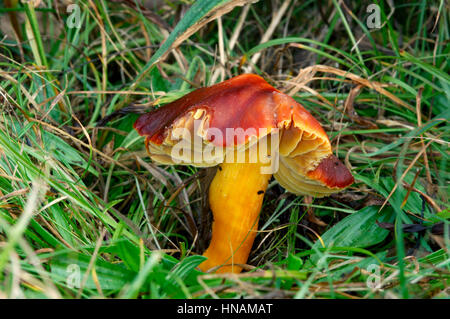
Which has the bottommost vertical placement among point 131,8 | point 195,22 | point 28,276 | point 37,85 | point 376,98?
point 28,276

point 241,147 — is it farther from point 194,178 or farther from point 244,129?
point 194,178

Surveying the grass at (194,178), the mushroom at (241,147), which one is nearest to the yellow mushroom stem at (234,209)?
the mushroom at (241,147)

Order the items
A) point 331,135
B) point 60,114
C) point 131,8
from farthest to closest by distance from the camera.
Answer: point 131,8
point 60,114
point 331,135

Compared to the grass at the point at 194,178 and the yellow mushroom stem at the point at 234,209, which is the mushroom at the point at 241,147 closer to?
the yellow mushroom stem at the point at 234,209

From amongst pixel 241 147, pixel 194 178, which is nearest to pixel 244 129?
pixel 241 147

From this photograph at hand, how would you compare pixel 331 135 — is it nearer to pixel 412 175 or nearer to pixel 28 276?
pixel 412 175
